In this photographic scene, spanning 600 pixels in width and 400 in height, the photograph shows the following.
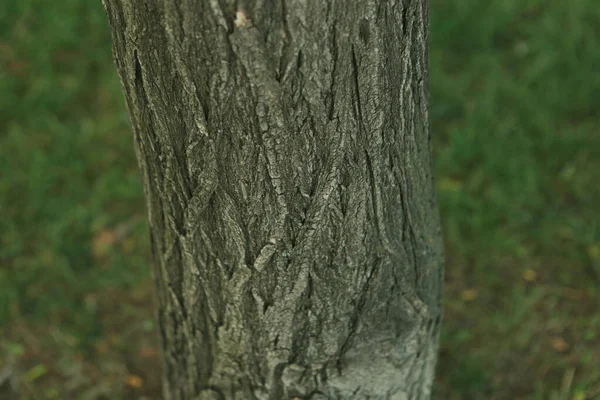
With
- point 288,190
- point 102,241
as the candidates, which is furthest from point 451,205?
point 288,190

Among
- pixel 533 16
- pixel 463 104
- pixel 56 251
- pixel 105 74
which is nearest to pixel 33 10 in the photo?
pixel 105 74

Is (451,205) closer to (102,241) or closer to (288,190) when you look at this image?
(102,241)

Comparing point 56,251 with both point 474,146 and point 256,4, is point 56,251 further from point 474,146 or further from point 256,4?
point 256,4

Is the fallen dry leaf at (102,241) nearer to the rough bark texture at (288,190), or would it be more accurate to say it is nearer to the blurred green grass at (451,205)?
the blurred green grass at (451,205)

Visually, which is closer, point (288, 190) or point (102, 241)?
point (288, 190)

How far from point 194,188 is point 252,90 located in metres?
0.30

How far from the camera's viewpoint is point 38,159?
3.22 m

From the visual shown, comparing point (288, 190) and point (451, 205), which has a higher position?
point (288, 190)

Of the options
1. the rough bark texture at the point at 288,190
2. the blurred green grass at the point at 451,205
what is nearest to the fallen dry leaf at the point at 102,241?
the blurred green grass at the point at 451,205

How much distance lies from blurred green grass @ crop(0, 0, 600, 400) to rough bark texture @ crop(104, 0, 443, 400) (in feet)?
2.42

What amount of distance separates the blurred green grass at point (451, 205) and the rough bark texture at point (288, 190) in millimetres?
738

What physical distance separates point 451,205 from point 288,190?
5.49 feet

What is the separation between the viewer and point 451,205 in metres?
2.99

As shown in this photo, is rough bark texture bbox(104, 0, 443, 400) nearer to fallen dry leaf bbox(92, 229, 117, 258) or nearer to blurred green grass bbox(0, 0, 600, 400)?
blurred green grass bbox(0, 0, 600, 400)
